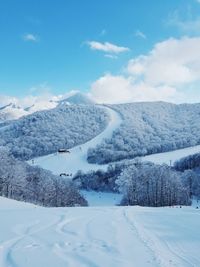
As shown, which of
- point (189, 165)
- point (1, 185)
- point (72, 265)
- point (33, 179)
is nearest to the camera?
point (72, 265)

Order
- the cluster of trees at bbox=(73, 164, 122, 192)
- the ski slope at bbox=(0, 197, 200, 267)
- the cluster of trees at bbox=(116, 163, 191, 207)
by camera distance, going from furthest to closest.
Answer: the cluster of trees at bbox=(73, 164, 122, 192) < the cluster of trees at bbox=(116, 163, 191, 207) < the ski slope at bbox=(0, 197, 200, 267)

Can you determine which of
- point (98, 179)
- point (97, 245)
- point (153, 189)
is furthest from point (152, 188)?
point (97, 245)

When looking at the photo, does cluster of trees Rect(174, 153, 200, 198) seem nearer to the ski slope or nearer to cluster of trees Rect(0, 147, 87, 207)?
cluster of trees Rect(0, 147, 87, 207)

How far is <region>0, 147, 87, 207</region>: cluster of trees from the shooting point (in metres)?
88.6

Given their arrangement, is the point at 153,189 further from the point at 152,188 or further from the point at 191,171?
the point at 191,171

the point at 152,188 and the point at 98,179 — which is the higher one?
the point at 98,179

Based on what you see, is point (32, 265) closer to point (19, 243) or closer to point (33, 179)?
point (19, 243)

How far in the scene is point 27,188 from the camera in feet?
339

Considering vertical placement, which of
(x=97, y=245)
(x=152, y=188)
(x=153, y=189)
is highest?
(x=97, y=245)

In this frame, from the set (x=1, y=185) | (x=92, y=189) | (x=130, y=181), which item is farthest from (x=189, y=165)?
(x=1, y=185)

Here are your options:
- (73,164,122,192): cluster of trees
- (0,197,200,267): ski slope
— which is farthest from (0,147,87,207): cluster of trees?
(0,197,200,267): ski slope

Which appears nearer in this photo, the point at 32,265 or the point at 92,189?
the point at 32,265

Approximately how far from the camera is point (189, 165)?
179250mm

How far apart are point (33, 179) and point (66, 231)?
96.1 m
